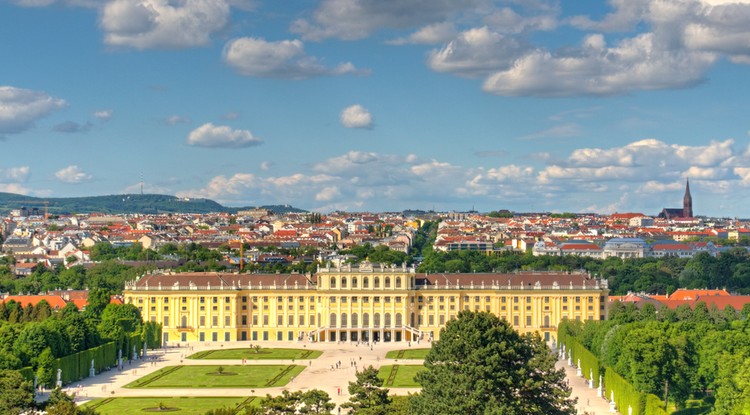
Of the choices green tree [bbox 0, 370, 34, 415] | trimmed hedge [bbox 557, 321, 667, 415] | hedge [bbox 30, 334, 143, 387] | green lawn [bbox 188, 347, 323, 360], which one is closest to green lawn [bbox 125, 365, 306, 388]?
hedge [bbox 30, 334, 143, 387]

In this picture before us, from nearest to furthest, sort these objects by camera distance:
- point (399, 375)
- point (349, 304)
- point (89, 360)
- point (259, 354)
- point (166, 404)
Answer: point (166, 404)
point (399, 375)
point (89, 360)
point (259, 354)
point (349, 304)

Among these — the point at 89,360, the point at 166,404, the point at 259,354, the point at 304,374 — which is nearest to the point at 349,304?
the point at 259,354

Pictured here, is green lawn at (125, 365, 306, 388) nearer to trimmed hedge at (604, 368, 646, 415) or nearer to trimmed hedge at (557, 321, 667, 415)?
trimmed hedge at (557, 321, 667, 415)

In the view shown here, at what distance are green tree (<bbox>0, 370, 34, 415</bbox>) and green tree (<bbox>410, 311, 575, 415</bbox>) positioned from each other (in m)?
18.0

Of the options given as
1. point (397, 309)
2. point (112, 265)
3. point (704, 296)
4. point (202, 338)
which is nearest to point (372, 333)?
point (397, 309)

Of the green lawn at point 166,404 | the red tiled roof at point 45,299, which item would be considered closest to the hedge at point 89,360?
the green lawn at point 166,404

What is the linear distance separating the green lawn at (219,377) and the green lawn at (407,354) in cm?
1029

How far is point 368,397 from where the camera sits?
57.2m

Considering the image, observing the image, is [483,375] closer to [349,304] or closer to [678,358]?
[678,358]

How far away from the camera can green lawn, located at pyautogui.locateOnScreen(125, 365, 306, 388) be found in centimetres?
8088

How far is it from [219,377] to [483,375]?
38.1m

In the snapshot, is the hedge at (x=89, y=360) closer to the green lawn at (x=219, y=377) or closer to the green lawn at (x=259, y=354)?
the green lawn at (x=219, y=377)

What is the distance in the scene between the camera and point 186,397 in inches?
2950

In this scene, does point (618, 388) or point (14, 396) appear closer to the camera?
point (14, 396)
